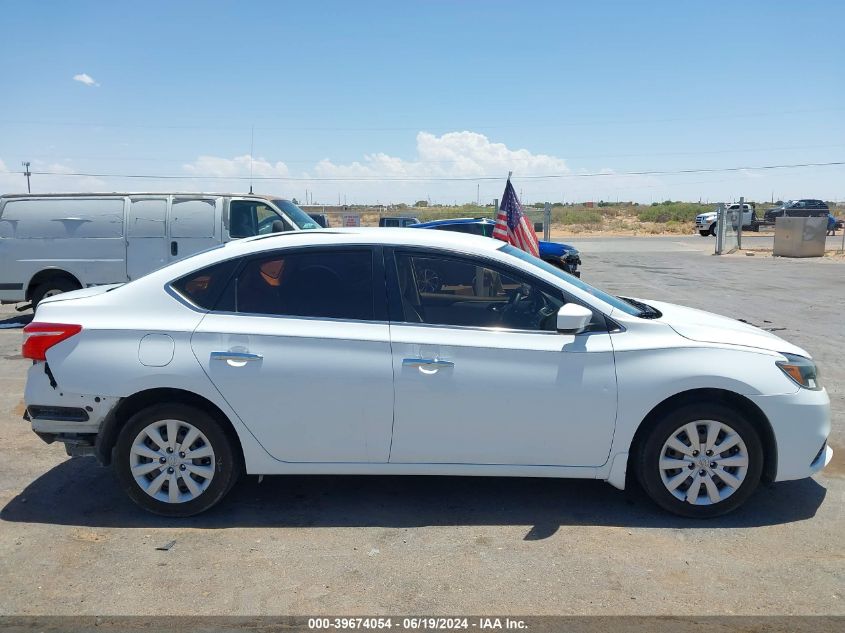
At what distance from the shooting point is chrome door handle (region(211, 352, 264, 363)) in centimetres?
445

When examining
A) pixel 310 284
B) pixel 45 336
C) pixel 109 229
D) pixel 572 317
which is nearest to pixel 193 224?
pixel 109 229

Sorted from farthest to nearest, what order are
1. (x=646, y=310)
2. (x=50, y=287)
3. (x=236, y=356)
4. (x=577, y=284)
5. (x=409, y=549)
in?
1. (x=50, y=287)
2. (x=646, y=310)
3. (x=577, y=284)
4. (x=236, y=356)
5. (x=409, y=549)

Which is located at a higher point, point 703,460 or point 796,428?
point 796,428

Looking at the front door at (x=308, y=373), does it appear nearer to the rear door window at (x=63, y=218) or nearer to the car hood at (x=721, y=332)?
the car hood at (x=721, y=332)

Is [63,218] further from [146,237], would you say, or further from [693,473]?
[693,473]

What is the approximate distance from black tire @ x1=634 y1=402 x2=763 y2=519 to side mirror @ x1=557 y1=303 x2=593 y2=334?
75 centimetres

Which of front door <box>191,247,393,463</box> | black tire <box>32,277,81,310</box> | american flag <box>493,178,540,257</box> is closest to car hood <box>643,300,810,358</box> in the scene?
front door <box>191,247,393,463</box>

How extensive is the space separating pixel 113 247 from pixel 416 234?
8.09m

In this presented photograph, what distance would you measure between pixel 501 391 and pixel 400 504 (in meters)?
1.05

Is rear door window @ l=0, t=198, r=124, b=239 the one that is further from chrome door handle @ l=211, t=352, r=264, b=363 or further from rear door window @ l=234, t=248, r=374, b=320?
chrome door handle @ l=211, t=352, r=264, b=363

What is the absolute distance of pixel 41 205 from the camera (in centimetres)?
1164

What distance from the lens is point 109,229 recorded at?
11555 mm

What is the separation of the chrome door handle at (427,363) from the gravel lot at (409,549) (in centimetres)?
95

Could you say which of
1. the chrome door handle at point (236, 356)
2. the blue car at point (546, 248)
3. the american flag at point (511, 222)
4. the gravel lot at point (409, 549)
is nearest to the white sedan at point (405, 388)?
the chrome door handle at point (236, 356)
